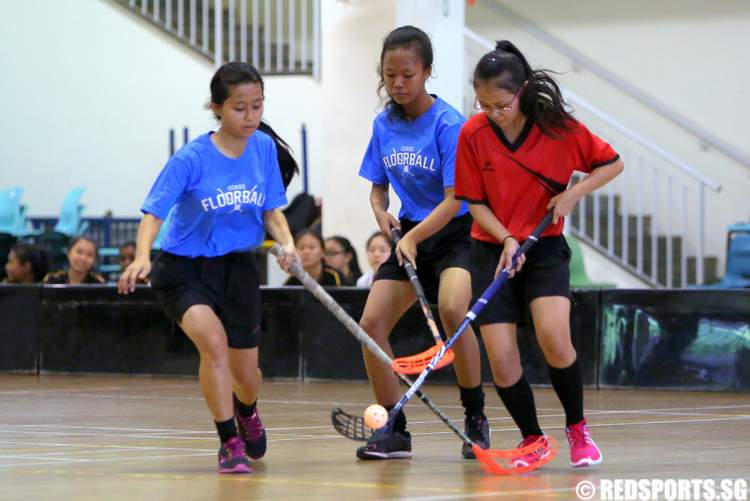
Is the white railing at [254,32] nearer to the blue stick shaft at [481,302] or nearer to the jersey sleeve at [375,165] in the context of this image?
the jersey sleeve at [375,165]

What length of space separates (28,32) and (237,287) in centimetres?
1258

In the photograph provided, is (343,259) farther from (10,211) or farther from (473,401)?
(473,401)

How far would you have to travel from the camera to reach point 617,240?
48.0 feet

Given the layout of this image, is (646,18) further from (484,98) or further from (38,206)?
(484,98)

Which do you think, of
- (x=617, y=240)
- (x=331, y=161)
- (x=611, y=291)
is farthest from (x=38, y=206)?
(x=611, y=291)

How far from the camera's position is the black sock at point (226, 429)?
566 centimetres

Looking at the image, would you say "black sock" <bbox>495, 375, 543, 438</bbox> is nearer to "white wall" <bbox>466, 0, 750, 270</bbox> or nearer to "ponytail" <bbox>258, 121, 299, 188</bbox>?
"ponytail" <bbox>258, 121, 299, 188</bbox>

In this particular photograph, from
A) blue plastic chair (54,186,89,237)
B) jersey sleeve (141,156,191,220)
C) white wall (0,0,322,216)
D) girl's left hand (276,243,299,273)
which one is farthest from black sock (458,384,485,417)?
white wall (0,0,322,216)

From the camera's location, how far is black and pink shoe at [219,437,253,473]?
18.2 feet

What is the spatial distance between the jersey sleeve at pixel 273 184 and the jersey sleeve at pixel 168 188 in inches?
14.0

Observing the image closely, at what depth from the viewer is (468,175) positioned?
583 cm

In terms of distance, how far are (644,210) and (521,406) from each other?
9352 millimetres

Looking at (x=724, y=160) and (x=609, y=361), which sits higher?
(x=724, y=160)
